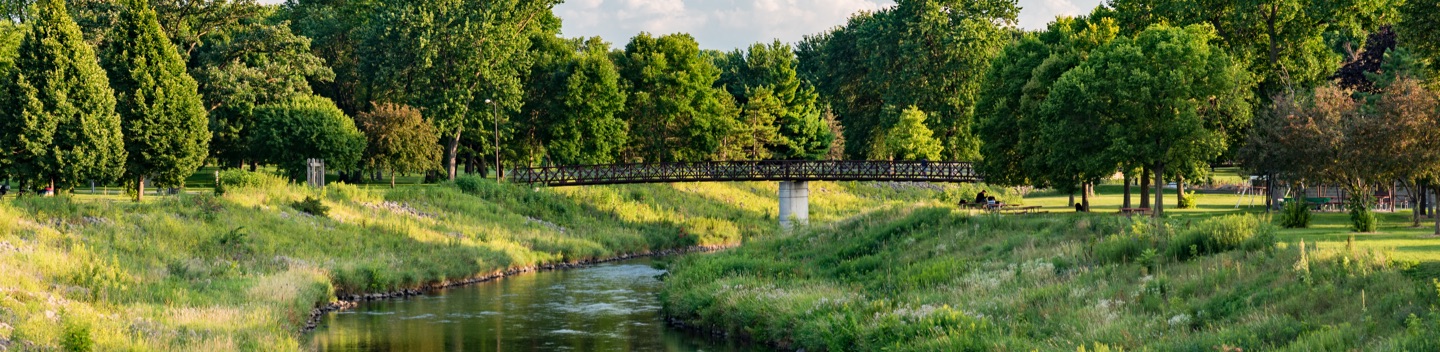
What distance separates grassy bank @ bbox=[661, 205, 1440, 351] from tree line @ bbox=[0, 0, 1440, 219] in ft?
19.8

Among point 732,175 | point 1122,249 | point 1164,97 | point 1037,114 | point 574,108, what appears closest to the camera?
point 1122,249

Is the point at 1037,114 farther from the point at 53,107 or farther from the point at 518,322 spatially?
the point at 53,107

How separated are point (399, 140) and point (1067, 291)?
49.4 m

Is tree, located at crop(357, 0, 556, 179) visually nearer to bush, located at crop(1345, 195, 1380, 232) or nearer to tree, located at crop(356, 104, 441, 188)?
tree, located at crop(356, 104, 441, 188)

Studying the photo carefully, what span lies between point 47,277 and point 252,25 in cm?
4126

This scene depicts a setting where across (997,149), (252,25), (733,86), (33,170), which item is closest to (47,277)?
(33,170)


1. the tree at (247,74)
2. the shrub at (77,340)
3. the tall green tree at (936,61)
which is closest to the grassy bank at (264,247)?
the shrub at (77,340)

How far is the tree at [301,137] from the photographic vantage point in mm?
69250

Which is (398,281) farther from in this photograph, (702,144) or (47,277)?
(702,144)

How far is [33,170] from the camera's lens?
53.4 metres

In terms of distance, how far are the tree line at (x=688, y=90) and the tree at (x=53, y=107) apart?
100mm

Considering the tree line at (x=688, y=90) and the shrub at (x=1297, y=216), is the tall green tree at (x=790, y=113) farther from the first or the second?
the shrub at (x=1297, y=216)

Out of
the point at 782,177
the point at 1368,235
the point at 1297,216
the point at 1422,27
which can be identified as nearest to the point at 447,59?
the point at 782,177

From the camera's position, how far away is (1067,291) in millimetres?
29328
